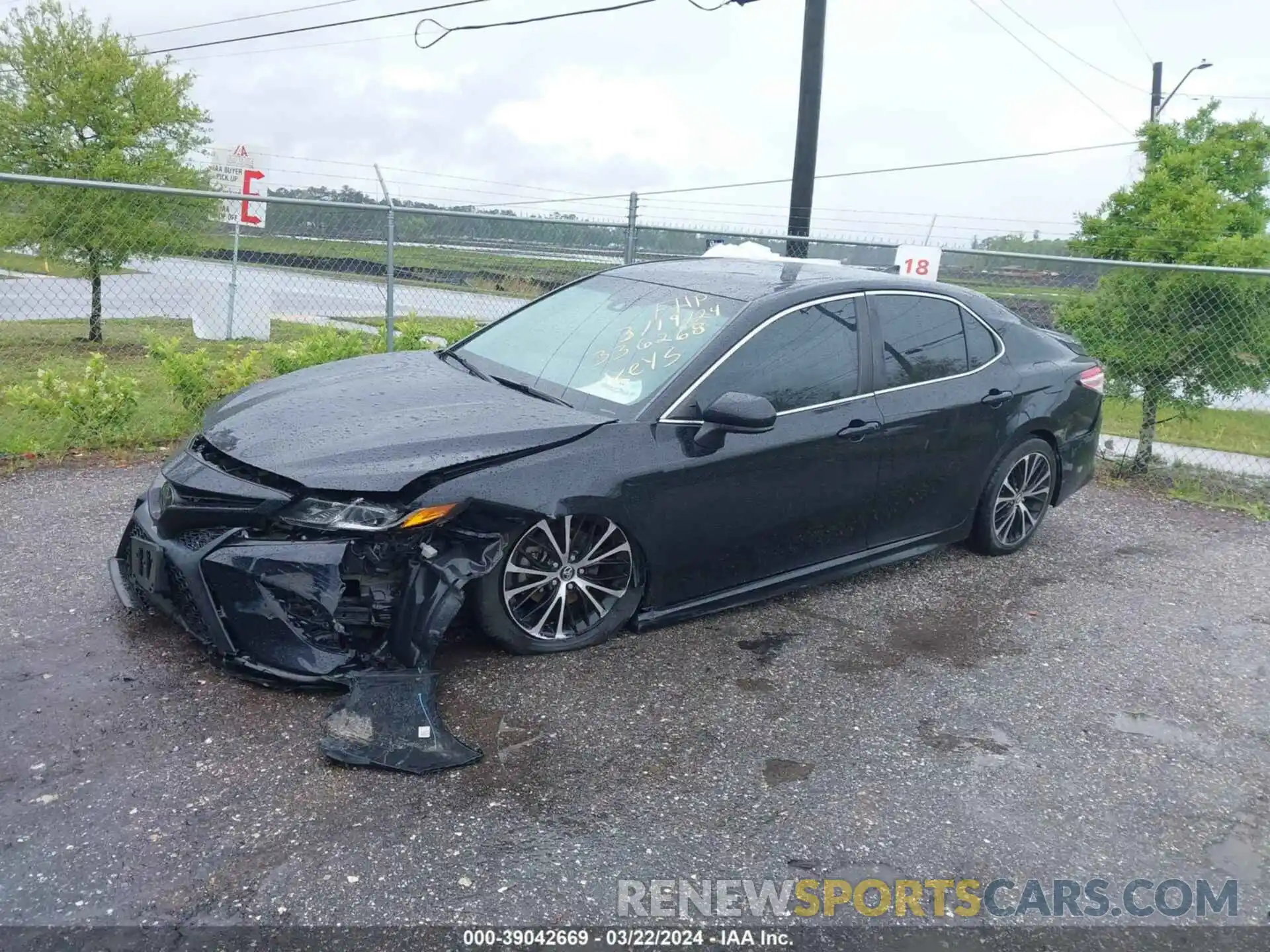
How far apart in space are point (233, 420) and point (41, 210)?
7525 mm

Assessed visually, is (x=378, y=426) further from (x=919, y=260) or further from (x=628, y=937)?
(x=919, y=260)

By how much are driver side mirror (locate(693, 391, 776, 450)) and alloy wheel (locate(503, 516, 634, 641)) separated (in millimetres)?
576

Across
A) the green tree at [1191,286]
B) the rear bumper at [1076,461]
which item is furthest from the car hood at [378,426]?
the green tree at [1191,286]

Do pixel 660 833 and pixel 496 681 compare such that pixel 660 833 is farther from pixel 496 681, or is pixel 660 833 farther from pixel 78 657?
pixel 78 657

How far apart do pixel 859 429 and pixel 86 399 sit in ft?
17.6

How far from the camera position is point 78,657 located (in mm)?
3838

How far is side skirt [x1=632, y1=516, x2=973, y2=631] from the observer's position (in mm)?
4227

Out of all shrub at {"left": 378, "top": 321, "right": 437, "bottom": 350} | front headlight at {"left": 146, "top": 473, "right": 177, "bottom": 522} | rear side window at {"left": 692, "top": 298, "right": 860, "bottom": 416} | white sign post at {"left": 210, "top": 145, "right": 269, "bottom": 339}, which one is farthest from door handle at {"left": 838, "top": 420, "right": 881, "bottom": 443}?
white sign post at {"left": 210, "top": 145, "right": 269, "bottom": 339}

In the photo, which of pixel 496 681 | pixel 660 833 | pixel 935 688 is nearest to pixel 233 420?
pixel 496 681

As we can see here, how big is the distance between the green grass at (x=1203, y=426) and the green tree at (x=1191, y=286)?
1.26ft

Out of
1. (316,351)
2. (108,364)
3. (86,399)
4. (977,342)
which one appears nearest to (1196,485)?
(977,342)

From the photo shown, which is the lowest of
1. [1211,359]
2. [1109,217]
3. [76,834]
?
[76,834]

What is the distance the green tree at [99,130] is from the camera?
11180mm

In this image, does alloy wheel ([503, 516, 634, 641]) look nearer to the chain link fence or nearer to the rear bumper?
the rear bumper
